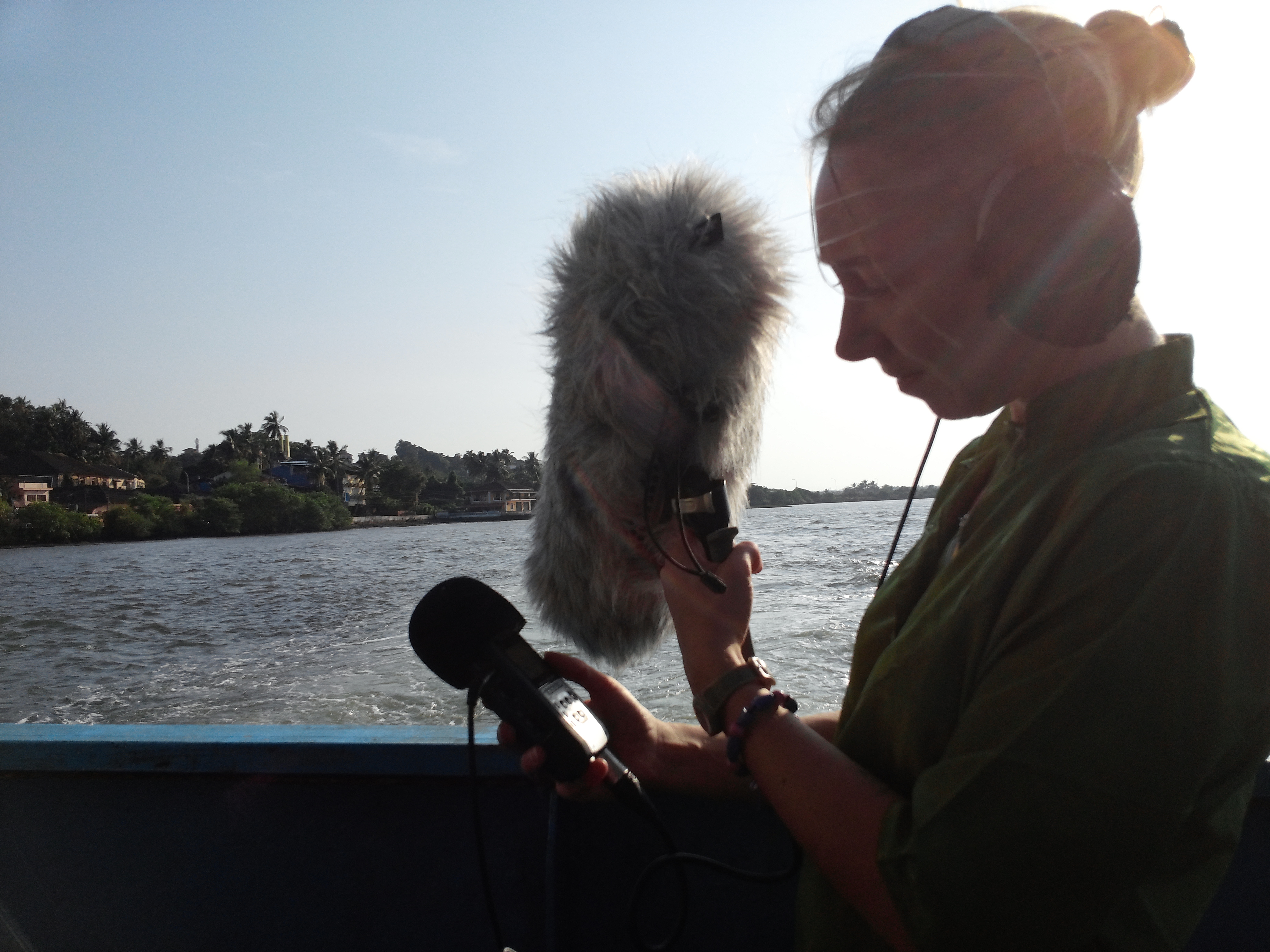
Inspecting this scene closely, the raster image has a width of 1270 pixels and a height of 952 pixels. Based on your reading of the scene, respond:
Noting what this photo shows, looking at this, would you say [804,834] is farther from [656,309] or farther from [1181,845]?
[656,309]

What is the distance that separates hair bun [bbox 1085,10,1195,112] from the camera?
0.84 metres

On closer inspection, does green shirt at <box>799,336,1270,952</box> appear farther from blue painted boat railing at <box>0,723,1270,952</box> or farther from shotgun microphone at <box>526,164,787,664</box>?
blue painted boat railing at <box>0,723,1270,952</box>

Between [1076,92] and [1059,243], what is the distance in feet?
0.59

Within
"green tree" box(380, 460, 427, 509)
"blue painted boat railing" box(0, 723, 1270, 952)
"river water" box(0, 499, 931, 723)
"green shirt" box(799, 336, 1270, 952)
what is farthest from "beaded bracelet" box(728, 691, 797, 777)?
"green tree" box(380, 460, 427, 509)

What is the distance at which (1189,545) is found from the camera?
579 millimetres

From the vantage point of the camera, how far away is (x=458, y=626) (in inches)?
42.3

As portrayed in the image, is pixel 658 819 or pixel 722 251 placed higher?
pixel 722 251

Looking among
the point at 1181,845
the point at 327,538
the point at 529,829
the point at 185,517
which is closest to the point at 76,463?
the point at 185,517

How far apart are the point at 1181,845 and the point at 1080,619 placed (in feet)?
0.75

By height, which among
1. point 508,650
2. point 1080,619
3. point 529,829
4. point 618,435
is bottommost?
point 529,829

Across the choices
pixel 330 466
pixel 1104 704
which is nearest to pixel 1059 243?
pixel 1104 704

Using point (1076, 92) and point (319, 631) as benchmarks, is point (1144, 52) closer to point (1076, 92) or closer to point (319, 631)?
point (1076, 92)

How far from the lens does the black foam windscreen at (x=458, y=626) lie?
1.07m

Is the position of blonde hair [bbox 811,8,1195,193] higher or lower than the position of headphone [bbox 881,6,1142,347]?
higher
